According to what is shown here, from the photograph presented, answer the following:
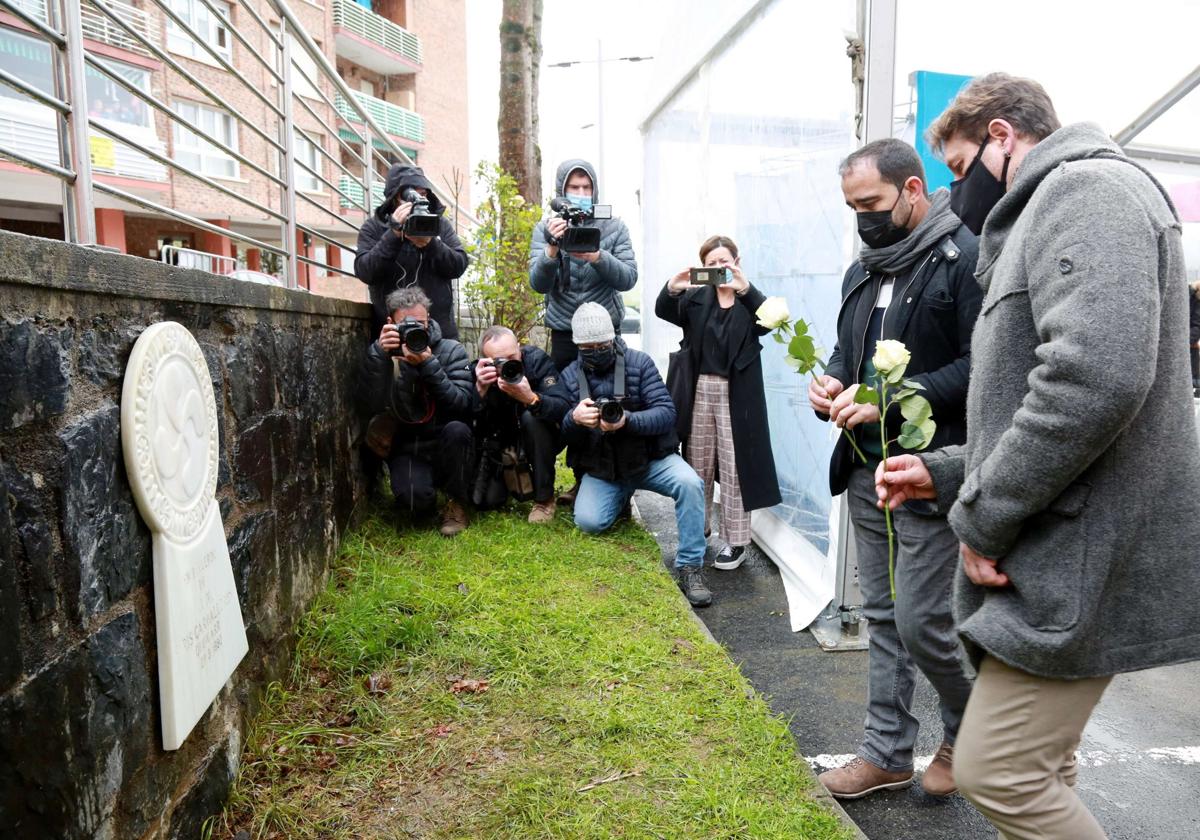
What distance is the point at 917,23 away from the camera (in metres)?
3.10

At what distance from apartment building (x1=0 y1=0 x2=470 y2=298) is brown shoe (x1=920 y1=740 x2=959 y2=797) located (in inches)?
112

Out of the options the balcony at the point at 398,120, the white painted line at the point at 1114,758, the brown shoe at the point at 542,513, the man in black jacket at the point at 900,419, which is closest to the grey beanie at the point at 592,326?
the brown shoe at the point at 542,513

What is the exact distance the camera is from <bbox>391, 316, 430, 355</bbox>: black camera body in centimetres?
381

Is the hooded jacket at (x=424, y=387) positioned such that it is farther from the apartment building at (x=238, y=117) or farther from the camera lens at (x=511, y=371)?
the apartment building at (x=238, y=117)

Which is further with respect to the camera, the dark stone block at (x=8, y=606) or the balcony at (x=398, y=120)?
the balcony at (x=398, y=120)

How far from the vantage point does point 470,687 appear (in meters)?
2.66

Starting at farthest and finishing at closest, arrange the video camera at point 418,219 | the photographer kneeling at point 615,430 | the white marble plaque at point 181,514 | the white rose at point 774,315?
the photographer kneeling at point 615,430 → the video camera at point 418,219 → the white rose at point 774,315 → the white marble plaque at point 181,514

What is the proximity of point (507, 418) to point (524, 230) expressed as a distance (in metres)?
2.80

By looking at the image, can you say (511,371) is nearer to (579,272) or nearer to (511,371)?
(511,371)

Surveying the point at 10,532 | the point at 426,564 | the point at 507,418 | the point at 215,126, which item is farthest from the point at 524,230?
the point at 215,126

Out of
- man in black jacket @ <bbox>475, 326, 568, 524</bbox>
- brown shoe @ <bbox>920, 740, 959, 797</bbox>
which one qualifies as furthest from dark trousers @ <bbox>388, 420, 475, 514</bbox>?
brown shoe @ <bbox>920, 740, 959, 797</bbox>

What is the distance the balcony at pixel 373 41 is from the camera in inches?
928

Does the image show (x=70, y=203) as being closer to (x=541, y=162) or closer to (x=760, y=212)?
(x=760, y=212)

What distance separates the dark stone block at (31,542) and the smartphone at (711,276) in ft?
10.5
